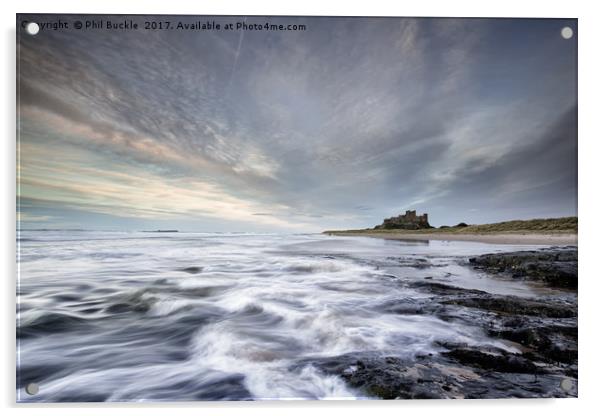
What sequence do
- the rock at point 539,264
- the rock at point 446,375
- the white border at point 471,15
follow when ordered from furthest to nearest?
1. the rock at point 539,264
2. the white border at point 471,15
3. the rock at point 446,375

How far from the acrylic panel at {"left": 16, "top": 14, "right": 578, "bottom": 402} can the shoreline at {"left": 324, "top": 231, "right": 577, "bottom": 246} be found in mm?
28

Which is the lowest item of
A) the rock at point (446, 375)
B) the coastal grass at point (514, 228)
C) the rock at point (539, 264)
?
the rock at point (446, 375)

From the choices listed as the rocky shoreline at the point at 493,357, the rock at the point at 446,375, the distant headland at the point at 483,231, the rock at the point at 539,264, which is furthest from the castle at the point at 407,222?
the rock at the point at 446,375

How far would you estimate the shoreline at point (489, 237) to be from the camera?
231cm

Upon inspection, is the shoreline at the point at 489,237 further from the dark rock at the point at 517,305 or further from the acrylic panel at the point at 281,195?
the dark rock at the point at 517,305

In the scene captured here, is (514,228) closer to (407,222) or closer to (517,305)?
(517,305)

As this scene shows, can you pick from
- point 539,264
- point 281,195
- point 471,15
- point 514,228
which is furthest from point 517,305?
point 471,15

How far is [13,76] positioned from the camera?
2.21m

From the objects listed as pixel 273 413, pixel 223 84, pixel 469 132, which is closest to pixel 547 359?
pixel 469 132

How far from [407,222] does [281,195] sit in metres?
1.39

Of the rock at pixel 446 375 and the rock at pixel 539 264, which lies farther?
the rock at pixel 539 264

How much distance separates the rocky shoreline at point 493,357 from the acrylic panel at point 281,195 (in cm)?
2

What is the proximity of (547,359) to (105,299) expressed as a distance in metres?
3.80
